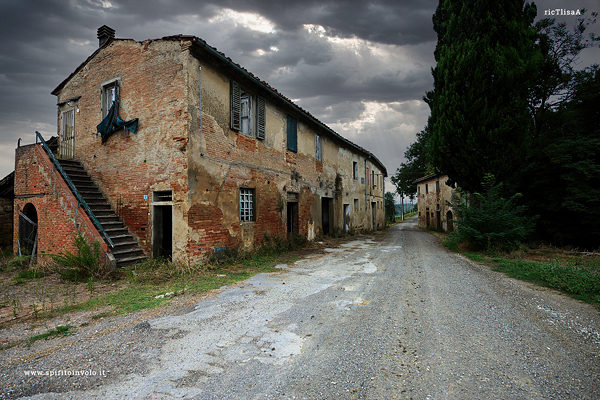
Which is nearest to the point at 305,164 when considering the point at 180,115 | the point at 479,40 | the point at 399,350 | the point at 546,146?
the point at 180,115

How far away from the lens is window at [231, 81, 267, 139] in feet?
30.8

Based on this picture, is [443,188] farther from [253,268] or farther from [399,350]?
[399,350]

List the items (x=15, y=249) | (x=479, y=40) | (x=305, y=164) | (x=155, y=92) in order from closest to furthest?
(x=155, y=92)
(x=15, y=249)
(x=479, y=40)
(x=305, y=164)

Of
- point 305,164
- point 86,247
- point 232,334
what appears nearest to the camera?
point 232,334

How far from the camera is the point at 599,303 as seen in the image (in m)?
4.48

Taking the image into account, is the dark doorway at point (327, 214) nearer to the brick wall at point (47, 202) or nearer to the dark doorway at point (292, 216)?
the dark doorway at point (292, 216)

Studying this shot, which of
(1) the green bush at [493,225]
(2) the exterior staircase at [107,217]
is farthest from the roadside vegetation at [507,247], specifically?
(2) the exterior staircase at [107,217]

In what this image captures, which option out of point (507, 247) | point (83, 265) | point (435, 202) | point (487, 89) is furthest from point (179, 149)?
point (435, 202)

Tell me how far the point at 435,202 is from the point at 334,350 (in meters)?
27.5

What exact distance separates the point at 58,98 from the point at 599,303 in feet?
55.7

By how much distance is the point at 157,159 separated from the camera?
809 centimetres

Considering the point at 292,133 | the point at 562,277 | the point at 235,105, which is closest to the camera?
the point at 562,277

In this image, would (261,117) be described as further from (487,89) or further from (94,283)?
(487,89)

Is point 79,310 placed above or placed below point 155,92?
below
